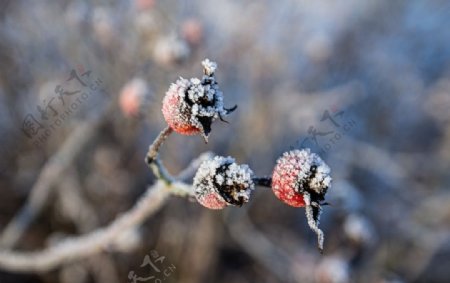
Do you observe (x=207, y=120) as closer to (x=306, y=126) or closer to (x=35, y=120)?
(x=35, y=120)

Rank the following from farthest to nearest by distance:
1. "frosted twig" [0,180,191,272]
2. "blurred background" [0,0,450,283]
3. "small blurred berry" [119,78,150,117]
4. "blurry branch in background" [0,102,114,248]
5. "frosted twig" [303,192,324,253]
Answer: "blurred background" [0,0,450,283] < "blurry branch in background" [0,102,114,248] < "small blurred berry" [119,78,150,117] < "frosted twig" [0,180,191,272] < "frosted twig" [303,192,324,253]

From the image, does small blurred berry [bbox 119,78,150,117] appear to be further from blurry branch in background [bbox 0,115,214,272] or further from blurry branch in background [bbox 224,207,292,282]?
blurry branch in background [bbox 224,207,292,282]

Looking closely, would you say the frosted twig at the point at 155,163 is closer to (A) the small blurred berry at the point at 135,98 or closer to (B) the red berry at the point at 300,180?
(B) the red berry at the point at 300,180

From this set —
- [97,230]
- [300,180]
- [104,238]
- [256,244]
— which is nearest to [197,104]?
[300,180]

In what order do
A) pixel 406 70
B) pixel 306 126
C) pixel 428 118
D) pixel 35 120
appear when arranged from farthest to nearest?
pixel 428 118 < pixel 406 70 < pixel 306 126 < pixel 35 120

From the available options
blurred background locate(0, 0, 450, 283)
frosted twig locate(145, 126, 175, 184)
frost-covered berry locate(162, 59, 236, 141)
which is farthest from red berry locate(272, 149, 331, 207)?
blurred background locate(0, 0, 450, 283)

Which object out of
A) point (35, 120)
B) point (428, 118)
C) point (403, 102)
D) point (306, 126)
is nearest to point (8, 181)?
point (35, 120)

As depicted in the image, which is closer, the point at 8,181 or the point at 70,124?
the point at 70,124
